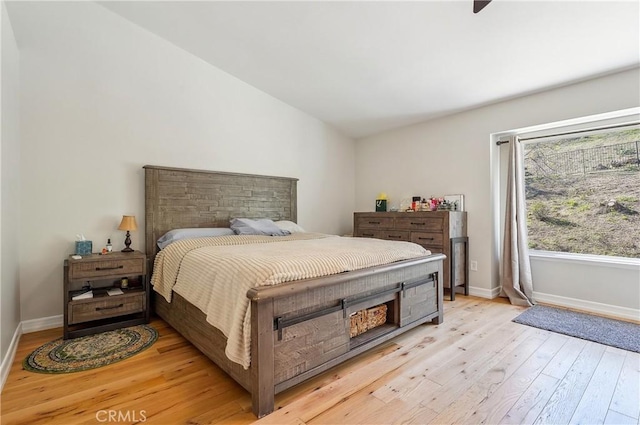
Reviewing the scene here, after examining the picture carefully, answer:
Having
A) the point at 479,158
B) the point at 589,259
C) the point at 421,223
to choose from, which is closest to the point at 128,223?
the point at 421,223

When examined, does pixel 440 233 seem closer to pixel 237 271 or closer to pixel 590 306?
pixel 590 306

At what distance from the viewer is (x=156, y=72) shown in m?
3.12

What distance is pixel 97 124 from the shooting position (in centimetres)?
281

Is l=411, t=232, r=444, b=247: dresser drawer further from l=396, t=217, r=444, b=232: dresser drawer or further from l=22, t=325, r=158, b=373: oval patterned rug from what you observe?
l=22, t=325, r=158, b=373: oval patterned rug

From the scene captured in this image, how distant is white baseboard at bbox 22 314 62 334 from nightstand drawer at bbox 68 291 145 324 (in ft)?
1.74

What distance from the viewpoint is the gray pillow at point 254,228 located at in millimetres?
3209

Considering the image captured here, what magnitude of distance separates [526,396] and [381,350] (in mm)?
858

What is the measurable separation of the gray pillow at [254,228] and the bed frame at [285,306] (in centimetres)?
31

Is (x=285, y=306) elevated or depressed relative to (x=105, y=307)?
elevated

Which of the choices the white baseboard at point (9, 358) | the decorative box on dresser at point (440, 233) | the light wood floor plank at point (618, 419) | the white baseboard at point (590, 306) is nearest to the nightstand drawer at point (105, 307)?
the white baseboard at point (9, 358)

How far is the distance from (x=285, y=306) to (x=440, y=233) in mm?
2466

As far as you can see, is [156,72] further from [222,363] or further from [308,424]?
[308,424]

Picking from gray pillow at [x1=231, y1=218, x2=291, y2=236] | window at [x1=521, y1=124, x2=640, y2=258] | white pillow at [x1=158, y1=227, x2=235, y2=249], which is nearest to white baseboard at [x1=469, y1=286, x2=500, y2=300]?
window at [x1=521, y1=124, x2=640, y2=258]

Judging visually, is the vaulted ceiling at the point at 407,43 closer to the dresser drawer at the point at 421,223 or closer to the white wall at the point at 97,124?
the white wall at the point at 97,124
